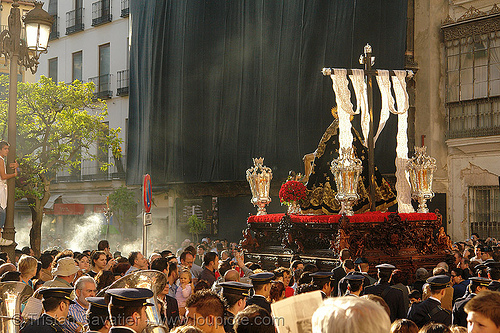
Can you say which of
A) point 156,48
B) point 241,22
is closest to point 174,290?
point 241,22

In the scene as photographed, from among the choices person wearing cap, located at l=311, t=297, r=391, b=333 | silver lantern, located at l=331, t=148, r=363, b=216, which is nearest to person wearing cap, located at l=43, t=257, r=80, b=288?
person wearing cap, located at l=311, t=297, r=391, b=333

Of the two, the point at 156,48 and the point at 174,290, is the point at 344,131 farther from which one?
the point at 156,48

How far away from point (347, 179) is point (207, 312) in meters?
10.6

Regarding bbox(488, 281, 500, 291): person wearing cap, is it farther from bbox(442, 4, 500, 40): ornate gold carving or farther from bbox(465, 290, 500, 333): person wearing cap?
bbox(442, 4, 500, 40): ornate gold carving

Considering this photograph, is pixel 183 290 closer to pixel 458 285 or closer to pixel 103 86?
pixel 458 285

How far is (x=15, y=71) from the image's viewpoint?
10250 mm

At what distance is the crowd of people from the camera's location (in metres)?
3.81

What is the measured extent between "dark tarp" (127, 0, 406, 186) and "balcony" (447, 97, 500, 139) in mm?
1849

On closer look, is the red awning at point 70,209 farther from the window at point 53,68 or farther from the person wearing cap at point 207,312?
the person wearing cap at point 207,312

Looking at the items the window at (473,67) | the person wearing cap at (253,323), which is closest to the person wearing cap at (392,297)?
the person wearing cap at (253,323)

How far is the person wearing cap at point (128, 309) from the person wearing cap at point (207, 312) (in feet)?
1.10

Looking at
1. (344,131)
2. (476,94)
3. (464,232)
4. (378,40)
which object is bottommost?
(464,232)

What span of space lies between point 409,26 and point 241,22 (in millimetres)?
8207

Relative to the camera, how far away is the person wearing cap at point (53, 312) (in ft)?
17.3
